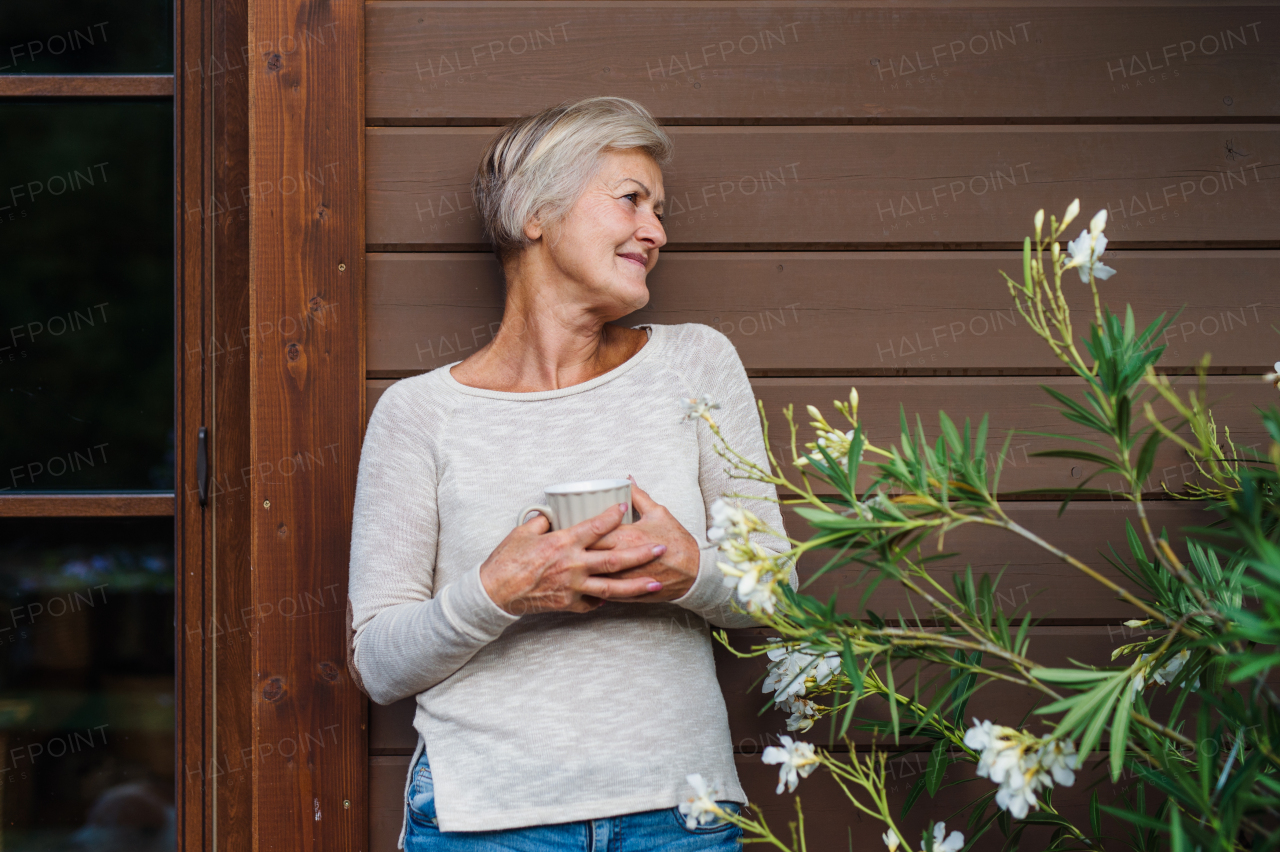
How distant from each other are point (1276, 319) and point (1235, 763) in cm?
93

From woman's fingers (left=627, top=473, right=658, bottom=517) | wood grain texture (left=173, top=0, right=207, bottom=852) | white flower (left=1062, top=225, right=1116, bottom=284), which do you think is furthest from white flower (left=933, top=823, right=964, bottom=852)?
wood grain texture (left=173, top=0, right=207, bottom=852)

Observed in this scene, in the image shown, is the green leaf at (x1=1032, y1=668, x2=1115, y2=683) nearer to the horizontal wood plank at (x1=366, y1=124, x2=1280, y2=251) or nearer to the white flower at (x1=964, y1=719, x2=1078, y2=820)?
the white flower at (x1=964, y1=719, x2=1078, y2=820)

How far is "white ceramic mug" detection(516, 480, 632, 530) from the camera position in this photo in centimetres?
99

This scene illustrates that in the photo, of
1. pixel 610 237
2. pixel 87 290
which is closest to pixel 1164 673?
pixel 610 237

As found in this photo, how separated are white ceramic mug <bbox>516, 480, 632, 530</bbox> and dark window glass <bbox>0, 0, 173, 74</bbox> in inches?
46.5

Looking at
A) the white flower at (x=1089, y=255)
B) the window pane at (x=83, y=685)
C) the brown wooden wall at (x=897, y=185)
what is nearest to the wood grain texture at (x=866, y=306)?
the brown wooden wall at (x=897, y=185)

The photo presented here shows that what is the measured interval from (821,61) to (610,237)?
1.82ft

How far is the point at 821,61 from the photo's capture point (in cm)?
144

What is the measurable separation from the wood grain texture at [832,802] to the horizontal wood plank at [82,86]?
1262mm

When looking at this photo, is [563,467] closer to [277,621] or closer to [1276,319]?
[277,621]

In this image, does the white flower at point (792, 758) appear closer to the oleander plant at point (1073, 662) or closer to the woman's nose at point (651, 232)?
the oleander plant at point (1073, 662)

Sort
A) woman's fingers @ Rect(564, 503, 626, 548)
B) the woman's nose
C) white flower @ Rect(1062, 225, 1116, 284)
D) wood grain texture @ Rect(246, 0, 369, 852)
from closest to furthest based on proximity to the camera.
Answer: white flower @ Rect(1062, 225, 1116, 284) < woman's fingers @ Rect(564, 503, 626, 548) < the woman's nose < wood grain texture @ Rect(246, 0, 369, 852)

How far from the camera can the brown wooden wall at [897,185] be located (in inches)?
56.1

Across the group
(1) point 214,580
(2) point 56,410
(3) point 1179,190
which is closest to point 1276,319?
(3) point 1179,190
